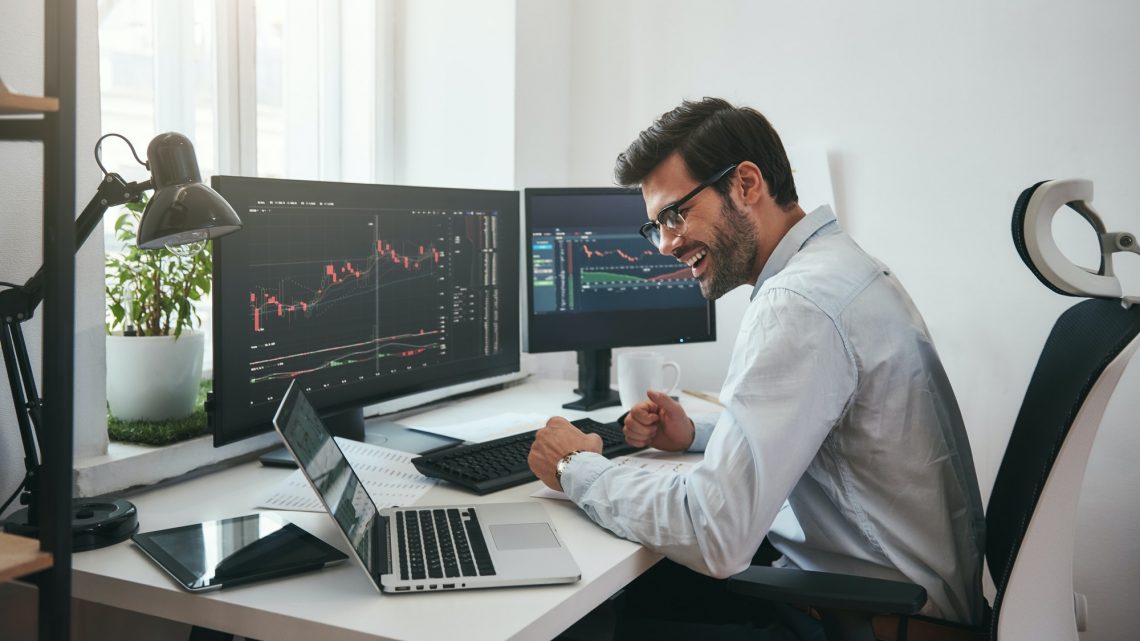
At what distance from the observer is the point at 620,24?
101 inches

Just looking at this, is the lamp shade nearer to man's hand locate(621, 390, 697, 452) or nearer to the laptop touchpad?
the laptop touchpad

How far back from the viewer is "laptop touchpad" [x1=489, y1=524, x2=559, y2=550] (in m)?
Result: 1.16

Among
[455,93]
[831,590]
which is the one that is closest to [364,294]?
[831,590]

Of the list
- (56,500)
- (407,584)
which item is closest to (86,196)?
(56,500)

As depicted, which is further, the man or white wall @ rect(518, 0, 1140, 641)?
white wall @ rect(518, 0, 1140, 641)

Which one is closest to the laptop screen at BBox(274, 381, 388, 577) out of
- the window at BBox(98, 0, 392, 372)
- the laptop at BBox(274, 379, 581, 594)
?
the laptop at BBox(274, 379, 581, 594)

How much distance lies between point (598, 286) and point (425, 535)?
0.99m

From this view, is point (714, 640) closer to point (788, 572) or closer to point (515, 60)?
point (788, 572)

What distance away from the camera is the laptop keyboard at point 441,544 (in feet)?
3.51

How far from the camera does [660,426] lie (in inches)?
64.4

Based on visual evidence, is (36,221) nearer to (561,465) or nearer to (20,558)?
(20,558)

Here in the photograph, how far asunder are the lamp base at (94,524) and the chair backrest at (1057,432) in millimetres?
1091

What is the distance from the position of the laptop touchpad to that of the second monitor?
2.67ft

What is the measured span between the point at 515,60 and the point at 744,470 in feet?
5.03
